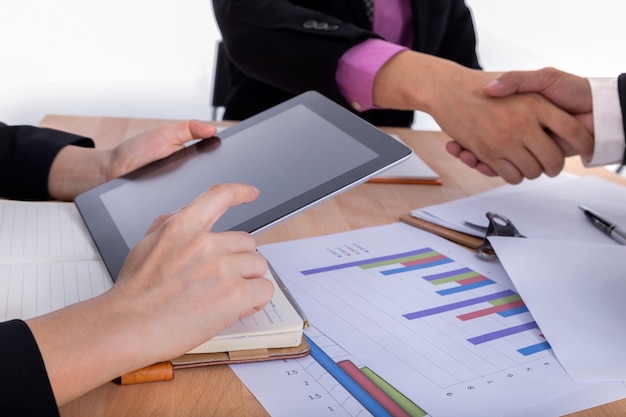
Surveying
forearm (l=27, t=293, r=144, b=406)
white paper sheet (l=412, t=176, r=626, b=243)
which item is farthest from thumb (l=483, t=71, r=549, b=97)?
forearm (l=27, t=293, r=144, b=406)

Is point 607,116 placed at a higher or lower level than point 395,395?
higher

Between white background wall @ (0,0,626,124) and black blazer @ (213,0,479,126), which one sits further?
white background wall @ (0,0,626,124)

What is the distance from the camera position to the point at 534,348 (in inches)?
26.5

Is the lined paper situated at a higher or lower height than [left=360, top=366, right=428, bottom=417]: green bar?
lower

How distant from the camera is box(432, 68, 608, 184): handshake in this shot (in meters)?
1.06

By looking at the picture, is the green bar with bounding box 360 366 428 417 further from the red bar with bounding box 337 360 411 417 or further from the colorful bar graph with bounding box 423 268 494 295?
the colorful bar graph with bounding box 423 268 494 295

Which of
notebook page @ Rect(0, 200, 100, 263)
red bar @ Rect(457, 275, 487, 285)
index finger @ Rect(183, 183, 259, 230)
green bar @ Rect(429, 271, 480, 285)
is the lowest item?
notebook page @ Rect(0, 200, 100, 263)

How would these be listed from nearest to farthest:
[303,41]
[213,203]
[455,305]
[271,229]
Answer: [213,203] → [455,305] → [271,229] → [303,41]

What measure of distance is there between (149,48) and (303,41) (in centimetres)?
228

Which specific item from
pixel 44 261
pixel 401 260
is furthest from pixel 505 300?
pixel 44 261

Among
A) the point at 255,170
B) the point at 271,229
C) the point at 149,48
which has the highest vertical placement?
the point at 255,170

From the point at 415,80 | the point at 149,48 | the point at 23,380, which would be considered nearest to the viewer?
the point at 23,380

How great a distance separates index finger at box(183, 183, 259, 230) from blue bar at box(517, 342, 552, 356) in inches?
11.8

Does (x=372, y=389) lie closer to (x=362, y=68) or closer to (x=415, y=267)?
(x=415, y=267)
